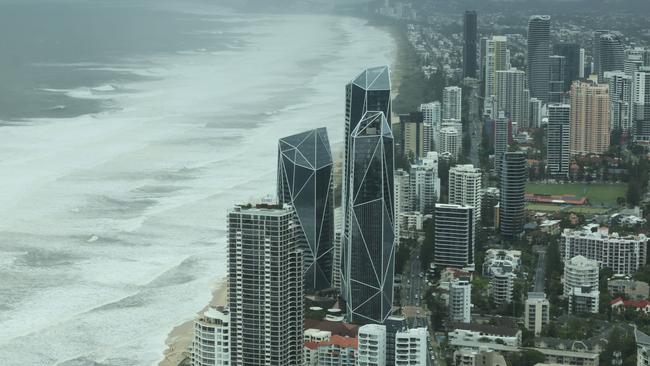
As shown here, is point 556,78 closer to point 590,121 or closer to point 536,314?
point 590,121

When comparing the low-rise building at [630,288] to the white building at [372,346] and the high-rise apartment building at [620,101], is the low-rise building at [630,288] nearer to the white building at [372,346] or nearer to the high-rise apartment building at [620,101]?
the white building at [372,346]

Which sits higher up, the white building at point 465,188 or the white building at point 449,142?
the white building at point 465,188

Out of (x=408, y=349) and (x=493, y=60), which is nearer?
(x=408, y=349)

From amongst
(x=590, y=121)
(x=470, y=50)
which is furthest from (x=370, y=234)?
(x=470, y=50)

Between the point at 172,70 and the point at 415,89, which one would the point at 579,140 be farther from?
the point at 172,70

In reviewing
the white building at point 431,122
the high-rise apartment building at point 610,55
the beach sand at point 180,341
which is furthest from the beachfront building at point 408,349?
the high-rise apartment building at point 610,55

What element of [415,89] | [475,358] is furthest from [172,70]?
[475,358]
